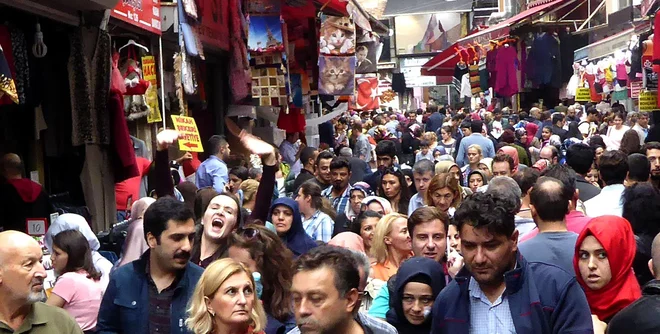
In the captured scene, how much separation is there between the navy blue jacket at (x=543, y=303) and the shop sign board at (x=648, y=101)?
13.2 meters

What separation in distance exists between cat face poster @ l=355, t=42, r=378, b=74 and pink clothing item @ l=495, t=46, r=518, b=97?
405 inches

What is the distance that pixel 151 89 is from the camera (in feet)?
39.5

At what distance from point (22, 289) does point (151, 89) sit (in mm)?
7072

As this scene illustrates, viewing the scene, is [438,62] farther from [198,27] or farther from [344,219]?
[344,219]

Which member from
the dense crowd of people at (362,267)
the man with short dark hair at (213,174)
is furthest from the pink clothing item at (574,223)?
the man with short dark hair at (213,174)

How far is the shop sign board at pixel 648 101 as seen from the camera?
57.0ft

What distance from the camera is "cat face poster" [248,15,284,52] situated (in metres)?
15.4

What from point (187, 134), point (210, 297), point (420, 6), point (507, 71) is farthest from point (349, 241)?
point (420, 6)

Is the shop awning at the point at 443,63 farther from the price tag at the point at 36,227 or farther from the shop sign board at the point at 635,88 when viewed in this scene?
the price tag at the point at 36,227

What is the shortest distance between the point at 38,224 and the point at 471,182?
459 cm

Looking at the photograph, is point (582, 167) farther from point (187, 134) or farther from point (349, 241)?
point (187, 134)

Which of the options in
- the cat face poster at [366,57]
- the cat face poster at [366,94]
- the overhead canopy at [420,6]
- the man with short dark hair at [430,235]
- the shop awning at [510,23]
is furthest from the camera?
the overhead canopy at [420,6]

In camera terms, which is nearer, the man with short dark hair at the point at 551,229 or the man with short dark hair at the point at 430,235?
the man with short dark hair at the point at 551,229

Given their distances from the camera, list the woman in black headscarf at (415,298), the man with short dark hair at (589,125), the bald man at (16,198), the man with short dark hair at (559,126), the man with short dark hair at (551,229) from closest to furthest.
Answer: the woman in black headscarf at (415,298)
the man with short dark hair at (551,229)
the bald man at (16,198)
the man with short dark hair at (559,126)
the man with short dark hair at (589,125)
